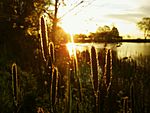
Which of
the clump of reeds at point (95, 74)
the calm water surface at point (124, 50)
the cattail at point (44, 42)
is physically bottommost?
the calm water surface at point (124, 50)

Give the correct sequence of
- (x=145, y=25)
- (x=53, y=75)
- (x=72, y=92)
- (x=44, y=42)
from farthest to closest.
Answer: (x=145, y=25) < (x=72, y=92) < (x=44, y=42) < (x=53, y=75)

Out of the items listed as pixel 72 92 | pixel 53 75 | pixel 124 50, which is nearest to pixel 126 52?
pixel 72 92

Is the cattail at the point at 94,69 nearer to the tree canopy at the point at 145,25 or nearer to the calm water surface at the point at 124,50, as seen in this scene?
the calm water surface at the point at 124,50

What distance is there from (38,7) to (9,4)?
2.18 meters

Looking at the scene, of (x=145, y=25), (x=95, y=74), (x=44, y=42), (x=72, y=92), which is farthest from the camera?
(x=145, y=25)

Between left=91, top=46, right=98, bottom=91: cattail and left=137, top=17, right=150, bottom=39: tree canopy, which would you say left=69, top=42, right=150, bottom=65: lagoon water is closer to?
left=91, top=46, right=98, bottom=91: cattail

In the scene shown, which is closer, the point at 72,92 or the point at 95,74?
the point at 95,74

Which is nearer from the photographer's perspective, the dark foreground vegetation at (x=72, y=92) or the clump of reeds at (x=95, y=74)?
the clump of reeds at (x=95, y=74)

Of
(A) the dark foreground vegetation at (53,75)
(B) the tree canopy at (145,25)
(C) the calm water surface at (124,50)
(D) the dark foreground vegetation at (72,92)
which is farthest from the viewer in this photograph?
(B) the tree canopy at (145,25)

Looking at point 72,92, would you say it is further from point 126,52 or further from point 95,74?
point 126,52

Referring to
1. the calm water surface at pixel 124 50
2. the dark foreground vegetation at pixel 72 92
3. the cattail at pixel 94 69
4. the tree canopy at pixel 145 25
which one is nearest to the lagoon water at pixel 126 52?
the calm water surface at pixel 124 50

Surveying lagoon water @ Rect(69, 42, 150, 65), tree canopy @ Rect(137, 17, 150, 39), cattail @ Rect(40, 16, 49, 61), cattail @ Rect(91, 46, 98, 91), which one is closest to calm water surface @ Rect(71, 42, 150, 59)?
lagoon water @ Rect(69, 42, 150, 65)

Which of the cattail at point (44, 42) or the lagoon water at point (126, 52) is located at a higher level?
the cattail at point (44, 42)

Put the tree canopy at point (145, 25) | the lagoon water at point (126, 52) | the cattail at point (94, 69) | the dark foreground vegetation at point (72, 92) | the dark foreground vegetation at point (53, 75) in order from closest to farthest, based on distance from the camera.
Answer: the cattail at point (94, 69) → the dark foreground vegetation at point (53, 75) → the dark foreground vegetation at point (72, 92) → the lagoon water at point (126, 52) → the tree canopy at point (145, 25)
